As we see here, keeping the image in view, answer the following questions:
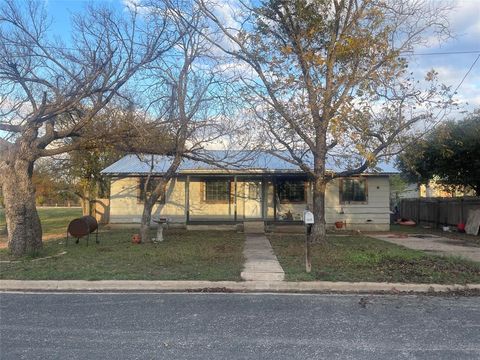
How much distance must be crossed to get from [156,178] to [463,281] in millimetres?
15743

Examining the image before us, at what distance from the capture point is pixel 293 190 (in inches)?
899

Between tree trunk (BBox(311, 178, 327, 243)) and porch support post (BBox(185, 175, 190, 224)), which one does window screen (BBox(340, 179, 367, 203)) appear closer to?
porch support post (BBox(185, 175, 190, 224))

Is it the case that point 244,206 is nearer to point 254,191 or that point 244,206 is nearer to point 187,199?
point 254,191

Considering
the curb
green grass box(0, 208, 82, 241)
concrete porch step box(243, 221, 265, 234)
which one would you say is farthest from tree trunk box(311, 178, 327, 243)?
green grass box(0, 208, 82, 241)

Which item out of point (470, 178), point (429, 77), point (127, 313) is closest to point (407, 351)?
point (127, 313)

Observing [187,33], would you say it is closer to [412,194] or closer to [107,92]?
[107,92]

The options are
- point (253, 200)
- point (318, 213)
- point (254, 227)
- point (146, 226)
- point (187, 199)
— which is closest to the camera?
point (318, 213)

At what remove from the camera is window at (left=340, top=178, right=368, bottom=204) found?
899 inches

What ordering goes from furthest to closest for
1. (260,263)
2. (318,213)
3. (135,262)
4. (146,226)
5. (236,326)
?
(146,226) < (318,213) < (135,262) < (260,263) < (236,326)

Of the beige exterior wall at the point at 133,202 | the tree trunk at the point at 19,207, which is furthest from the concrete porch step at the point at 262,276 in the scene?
the beige exterior wall at the point at 133,202

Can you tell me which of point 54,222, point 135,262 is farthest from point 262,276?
point 54,222

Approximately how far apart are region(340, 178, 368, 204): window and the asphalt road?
14.4 m

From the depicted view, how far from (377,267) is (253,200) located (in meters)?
12.4

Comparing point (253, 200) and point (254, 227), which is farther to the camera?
point (253, 200)
